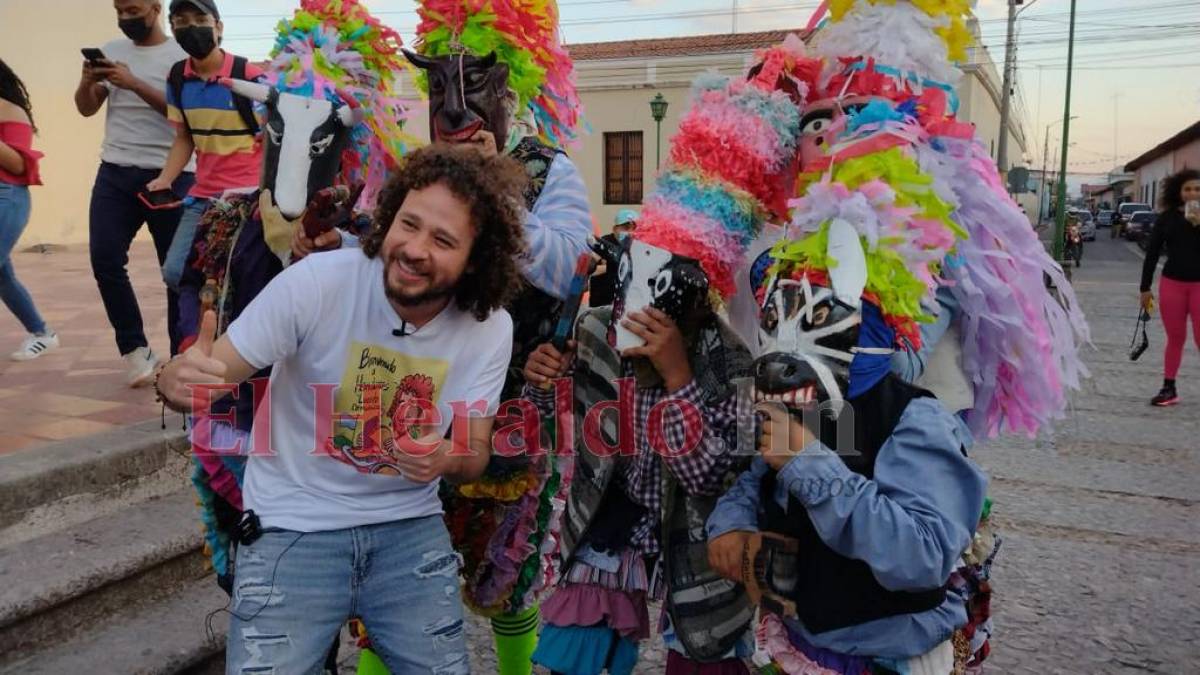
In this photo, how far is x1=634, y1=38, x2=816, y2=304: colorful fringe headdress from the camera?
6.28 feet

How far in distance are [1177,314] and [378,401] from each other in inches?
262

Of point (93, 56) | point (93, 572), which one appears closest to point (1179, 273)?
point (93, 56)

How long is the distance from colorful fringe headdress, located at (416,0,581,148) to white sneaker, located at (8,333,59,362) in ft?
11.6

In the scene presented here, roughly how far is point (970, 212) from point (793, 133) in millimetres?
392


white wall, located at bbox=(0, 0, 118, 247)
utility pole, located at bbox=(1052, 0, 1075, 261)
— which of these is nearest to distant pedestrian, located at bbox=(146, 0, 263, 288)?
white wall, located at bbox=(0, 0, 118, 247)

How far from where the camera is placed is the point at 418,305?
1983 millimetres

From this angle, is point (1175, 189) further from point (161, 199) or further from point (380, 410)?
point (380, 410)

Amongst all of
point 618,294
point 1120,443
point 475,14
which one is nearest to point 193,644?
point 618,294

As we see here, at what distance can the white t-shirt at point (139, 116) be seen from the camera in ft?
13.2

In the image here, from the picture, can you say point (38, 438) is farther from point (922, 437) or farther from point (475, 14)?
point (922, 437)

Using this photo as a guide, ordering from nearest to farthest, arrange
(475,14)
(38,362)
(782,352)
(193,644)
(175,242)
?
(782,352) < (475,14) < (193,644) < (175,242) < (38,362)

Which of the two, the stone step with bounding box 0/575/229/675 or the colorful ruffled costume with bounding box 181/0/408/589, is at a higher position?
the colorful ruffled costume with bounding box 181/0/408/589

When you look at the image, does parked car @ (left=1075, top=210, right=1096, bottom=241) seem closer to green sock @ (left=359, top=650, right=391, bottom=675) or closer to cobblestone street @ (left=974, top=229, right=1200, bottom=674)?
cobblestone street @ (left=974, top=229, right=1200, bottom=674)

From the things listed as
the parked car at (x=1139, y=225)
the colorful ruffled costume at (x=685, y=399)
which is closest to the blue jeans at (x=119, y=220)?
the colorful ruffled costume at (x=685, y=399)
